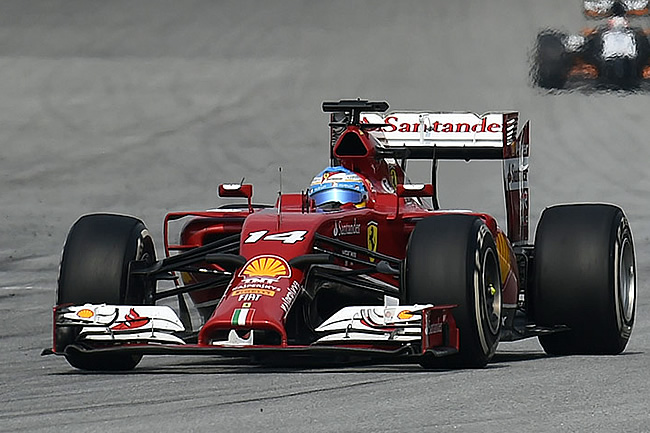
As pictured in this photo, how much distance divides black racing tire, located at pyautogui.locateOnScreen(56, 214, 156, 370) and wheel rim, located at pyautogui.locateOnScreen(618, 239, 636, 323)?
2771mm

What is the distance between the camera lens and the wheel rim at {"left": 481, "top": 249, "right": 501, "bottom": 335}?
777cm

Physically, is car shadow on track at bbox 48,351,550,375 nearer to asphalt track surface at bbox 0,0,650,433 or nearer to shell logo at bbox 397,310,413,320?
shell logo at bbox 397,310,413,320

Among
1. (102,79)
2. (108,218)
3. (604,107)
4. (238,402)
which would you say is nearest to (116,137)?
(102,79)

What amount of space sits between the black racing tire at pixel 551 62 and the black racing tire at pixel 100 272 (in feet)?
41.5

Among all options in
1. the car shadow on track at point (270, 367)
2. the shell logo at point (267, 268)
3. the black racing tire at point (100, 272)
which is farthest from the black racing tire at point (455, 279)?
the black racing tire at point (100, 272)

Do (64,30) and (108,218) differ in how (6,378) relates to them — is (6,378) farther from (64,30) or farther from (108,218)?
(64,30)

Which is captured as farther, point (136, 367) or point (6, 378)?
point (136, 367)

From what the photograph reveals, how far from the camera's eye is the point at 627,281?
358 inches

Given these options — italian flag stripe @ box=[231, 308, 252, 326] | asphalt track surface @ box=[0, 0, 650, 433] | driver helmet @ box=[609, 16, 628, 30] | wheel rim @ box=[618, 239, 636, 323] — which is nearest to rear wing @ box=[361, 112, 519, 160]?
wheel rim @ box=[618, 239, 636, 323]

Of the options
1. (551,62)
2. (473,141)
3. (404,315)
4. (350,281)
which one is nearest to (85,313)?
(350,281)

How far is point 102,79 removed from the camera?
20469 mm

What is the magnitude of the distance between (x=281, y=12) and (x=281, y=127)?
7.35 feet

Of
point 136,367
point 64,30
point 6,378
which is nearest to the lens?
point 6,378

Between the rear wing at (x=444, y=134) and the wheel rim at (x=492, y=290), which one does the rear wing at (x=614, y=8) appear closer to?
the rear wing at (x=444, y=134)
